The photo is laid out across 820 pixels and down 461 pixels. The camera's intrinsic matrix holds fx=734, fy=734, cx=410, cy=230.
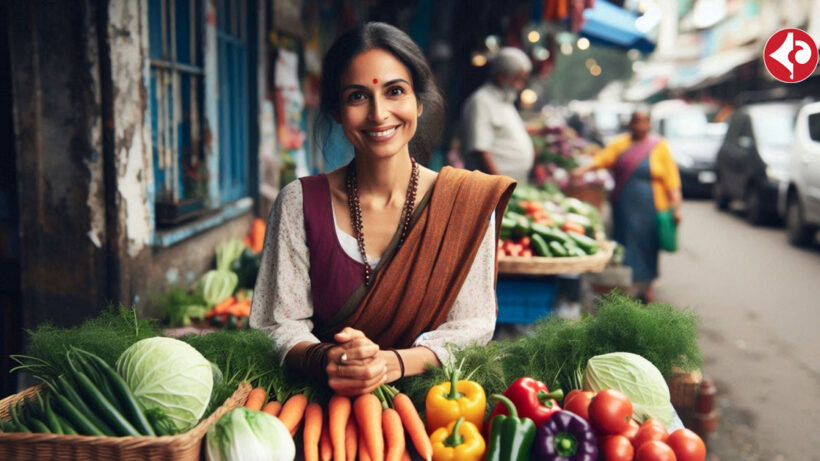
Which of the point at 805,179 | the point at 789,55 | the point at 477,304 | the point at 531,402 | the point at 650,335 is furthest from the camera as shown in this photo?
the point at 805,179

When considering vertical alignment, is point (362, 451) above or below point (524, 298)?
above

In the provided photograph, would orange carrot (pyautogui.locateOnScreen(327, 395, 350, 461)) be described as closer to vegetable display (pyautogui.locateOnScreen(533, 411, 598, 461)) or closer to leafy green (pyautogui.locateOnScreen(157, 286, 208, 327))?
vegetable display (pyautogui.locateOnScreen(533, 411, 598, 461))

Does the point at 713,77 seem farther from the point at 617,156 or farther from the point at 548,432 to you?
the point at 548,432

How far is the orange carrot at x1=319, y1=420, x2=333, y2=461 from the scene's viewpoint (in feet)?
6.31

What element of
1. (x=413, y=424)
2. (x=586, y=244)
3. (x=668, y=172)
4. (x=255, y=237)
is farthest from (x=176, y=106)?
(x=668, y=172)

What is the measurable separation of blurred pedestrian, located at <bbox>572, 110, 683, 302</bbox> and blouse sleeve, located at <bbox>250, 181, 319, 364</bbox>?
5469 mm

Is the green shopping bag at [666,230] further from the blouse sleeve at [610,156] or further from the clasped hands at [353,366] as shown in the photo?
the clasped hands at [353,366]

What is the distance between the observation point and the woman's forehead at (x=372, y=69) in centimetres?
235

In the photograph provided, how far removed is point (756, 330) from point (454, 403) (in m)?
6.07

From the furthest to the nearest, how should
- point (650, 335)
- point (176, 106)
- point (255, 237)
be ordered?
1. point (255, 237)
2. point (176, 106)
3. point (650, 335)

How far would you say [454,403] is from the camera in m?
1.95

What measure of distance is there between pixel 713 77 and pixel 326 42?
22.4 metres

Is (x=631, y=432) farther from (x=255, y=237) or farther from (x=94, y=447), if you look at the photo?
(x=255, y=237)

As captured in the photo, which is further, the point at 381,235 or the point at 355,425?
the point at 381,235
